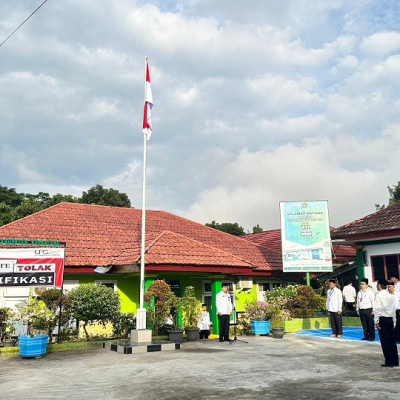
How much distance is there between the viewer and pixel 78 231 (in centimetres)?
1869

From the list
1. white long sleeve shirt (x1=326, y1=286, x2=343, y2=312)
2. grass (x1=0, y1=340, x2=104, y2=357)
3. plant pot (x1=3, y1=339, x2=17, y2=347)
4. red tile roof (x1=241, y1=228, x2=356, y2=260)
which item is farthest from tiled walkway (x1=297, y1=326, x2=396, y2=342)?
plant pot (x1=3, y1=339, x2=17, y2=347)

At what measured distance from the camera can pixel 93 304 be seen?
1373cm

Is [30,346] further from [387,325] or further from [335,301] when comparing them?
[335,301]

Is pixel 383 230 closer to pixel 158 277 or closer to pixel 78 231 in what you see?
pixel 158 277

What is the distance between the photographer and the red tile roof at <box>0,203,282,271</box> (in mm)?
16281

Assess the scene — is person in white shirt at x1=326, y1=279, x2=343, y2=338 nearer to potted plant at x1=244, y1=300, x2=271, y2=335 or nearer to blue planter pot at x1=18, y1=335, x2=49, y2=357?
potted plant at x1=244, y1=300, x2=271, y2=335

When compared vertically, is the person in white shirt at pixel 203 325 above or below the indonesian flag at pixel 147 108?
below

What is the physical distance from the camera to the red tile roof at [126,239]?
16.3 metres

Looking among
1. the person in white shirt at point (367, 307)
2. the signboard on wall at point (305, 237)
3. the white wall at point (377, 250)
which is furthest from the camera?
the signboard on wall at point (305, 237)

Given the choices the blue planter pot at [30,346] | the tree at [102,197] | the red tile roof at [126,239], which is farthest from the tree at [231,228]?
the blue planter pot at [30,346]

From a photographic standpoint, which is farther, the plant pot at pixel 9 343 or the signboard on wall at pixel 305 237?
the signboard on wall at pixel 305 237

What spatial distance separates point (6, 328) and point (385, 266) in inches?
537

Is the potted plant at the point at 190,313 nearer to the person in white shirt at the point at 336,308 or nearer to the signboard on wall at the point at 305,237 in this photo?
the person in white shirt at the point at 336,308

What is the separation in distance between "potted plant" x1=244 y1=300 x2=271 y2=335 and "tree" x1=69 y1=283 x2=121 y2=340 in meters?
5.09
